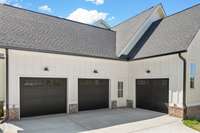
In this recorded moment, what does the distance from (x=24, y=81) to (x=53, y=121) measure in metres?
2.50

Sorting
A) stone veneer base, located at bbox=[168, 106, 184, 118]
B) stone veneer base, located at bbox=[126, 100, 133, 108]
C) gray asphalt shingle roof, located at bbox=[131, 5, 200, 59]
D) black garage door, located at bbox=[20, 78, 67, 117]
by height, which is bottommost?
stone veneer base, located at bbox=[126, 100, 133, 108]

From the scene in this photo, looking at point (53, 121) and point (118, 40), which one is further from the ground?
point (118, 40)

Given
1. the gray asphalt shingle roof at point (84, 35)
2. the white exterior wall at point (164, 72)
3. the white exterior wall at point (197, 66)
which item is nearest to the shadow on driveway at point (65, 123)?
the white exterior wall at point (164, 72)

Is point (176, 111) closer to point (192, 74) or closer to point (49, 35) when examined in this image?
point (192, 74)

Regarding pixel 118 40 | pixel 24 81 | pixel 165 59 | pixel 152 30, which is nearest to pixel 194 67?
pixel 165 59

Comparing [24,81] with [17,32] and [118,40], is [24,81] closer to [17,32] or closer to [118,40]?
[17,32]

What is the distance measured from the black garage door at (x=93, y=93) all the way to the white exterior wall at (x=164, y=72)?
188cm

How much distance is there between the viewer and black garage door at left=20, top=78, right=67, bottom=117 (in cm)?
834

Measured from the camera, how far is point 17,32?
9.07 meters

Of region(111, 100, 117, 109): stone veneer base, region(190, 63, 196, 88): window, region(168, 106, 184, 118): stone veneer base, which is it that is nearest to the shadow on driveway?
region(168, 106, 184, 118): stone veneer base

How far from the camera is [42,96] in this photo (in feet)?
29.1

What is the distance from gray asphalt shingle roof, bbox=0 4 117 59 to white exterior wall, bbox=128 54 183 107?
Result: 1.82 meters

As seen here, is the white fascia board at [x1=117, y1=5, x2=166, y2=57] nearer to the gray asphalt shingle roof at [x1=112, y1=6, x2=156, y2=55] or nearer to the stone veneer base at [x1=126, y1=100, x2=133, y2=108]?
the gray asphalt shingle roof at [x1=112, y1=6, x2=156, y2=55]

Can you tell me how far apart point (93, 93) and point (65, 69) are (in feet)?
8.23
